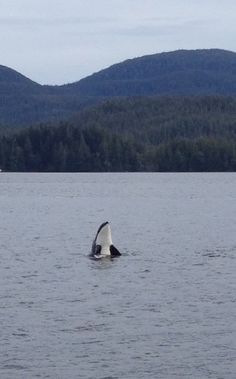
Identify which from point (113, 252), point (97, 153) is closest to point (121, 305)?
point (113, 252)

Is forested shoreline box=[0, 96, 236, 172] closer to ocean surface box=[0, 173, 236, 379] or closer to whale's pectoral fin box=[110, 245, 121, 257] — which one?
ocean surface box=[0, 173, 236, 379]

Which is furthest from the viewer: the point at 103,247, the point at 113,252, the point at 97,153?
the point at 97,153

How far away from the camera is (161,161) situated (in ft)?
634

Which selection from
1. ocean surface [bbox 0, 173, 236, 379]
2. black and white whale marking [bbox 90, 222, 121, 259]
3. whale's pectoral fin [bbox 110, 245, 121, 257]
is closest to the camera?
ocean surface [bbox 0, 173, 236, 379]

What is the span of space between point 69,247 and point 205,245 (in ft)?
18.6

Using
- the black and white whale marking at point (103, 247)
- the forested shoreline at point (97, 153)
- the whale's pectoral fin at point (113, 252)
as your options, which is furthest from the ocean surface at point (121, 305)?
the forested shoreline at point (97, 153)

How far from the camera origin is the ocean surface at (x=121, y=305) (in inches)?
826

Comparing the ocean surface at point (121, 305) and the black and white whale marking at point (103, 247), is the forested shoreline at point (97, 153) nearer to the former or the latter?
the ocean surface at point (121, 305)

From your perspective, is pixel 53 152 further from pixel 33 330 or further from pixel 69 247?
pixel 33 330

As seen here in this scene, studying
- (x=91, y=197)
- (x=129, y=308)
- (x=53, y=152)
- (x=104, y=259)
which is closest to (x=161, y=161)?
(x=53, y=152)

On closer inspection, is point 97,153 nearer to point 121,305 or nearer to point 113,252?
point 113,252

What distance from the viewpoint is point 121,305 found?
90.2 ft

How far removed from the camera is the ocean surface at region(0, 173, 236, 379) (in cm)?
2098

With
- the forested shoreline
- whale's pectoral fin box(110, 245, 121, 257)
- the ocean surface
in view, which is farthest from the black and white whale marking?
the forested shoreline
